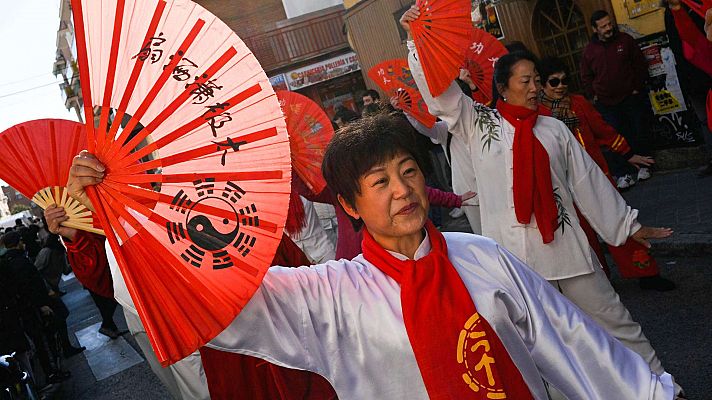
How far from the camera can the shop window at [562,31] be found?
1109cm

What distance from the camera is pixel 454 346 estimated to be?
83.2 inches

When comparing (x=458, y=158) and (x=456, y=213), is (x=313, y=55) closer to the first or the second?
(x=456, y=213)

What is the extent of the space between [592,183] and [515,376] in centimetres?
226

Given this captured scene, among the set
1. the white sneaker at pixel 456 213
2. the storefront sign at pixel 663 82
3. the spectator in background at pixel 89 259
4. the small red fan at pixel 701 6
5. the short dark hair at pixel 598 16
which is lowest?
the white sneaker at pixel 456 213

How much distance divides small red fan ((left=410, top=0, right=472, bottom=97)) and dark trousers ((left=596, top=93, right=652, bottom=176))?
18.5 ft

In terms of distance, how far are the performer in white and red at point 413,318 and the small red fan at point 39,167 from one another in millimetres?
917

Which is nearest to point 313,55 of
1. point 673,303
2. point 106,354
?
point 106,354

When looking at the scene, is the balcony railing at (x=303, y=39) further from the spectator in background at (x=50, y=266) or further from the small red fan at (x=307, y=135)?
the small red fan at (x=307, y=135)

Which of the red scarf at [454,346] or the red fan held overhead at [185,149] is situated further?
the red scarf at [454,346]

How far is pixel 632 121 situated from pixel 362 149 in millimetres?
7826

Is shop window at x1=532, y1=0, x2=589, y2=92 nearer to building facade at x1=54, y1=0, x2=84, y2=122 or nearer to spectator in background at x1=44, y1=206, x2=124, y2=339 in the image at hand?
spectator in background at x1=44, y1=206, x2=124, y2=339

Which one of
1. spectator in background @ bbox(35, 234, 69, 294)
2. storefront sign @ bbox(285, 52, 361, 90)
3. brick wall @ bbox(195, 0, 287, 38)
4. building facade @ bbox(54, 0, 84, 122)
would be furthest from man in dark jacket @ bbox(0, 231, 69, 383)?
building facade @ bbox(54, 0, 84, 122)

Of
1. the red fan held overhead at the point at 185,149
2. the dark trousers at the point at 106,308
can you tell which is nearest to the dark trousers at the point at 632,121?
the dark trousers at the point at 106,308

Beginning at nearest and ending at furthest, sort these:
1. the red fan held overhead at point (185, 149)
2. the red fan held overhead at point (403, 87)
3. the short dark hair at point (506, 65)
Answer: the red fan held overhead at point (185, 149), the short dark hair at point (506, 65), the red fan held overhead at point (403, 87)
